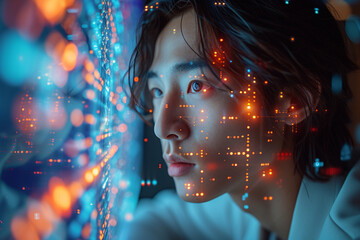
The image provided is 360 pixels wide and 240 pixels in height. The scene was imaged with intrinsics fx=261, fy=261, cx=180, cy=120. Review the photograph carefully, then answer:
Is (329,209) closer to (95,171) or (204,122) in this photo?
(204,122)

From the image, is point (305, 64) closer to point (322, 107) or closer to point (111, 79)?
point (322, 107)

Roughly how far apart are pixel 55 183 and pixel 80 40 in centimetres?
20

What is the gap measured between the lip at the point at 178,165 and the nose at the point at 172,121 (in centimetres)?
5

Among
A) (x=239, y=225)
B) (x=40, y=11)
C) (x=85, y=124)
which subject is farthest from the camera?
(x=239, y=225)

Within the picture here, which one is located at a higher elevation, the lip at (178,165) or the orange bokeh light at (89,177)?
the orange bokeh light at (89,177)

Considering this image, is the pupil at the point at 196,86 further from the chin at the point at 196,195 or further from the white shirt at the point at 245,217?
the white shirt at the point at 245,217

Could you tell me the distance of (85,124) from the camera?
1.30 ft

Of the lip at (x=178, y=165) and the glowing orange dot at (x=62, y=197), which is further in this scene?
the lip at (x=178, y=165)

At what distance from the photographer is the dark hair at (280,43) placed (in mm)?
515

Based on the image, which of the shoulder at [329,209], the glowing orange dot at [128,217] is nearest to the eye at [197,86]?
the shoulder at [329,209]

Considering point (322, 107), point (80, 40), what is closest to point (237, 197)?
point (322, 107)

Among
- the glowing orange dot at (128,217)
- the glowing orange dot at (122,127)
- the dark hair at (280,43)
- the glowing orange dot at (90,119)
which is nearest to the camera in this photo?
the glowing orange dot at (90,119)

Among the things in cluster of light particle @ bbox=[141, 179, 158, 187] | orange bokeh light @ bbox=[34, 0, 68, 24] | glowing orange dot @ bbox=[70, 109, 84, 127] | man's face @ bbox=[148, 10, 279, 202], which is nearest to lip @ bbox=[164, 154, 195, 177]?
man's face @ bbox=[148, 10, 279, 202]

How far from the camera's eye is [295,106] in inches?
21.6
